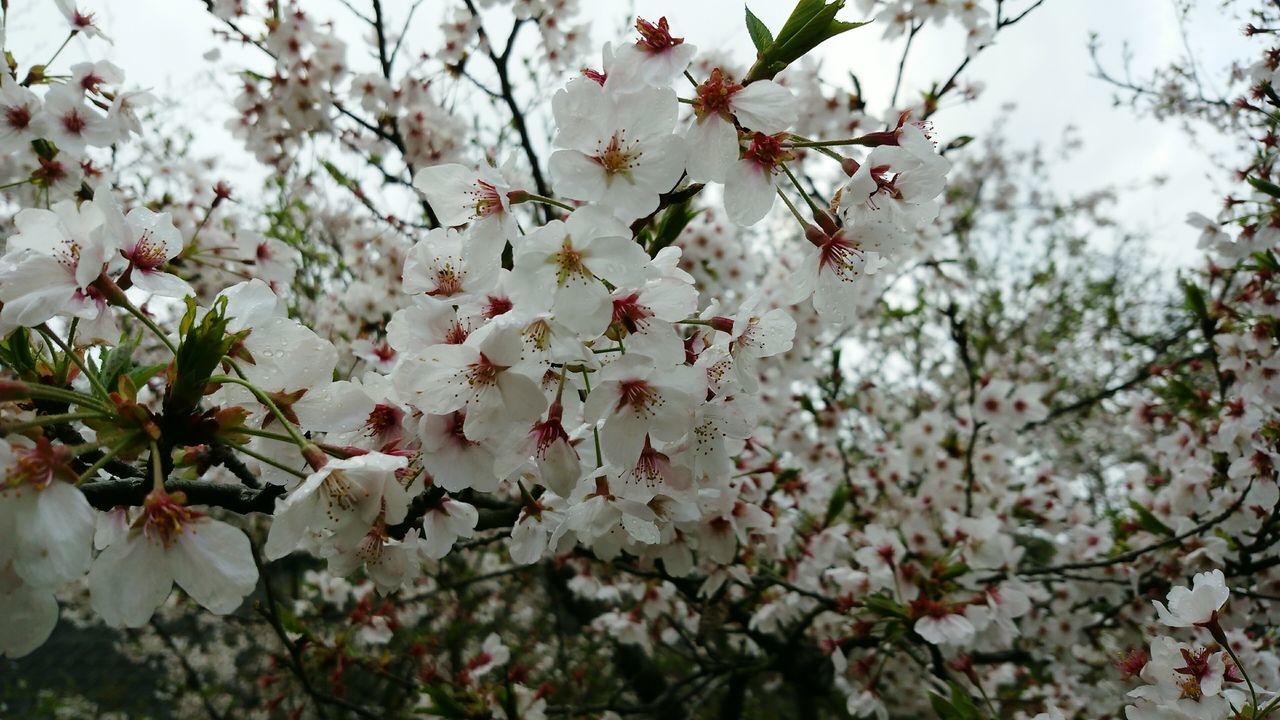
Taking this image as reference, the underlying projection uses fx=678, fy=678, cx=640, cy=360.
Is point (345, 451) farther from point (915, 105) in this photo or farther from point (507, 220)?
point (915, 105)

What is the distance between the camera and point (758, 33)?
1.19m

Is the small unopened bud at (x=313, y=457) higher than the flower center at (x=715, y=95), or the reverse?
the flower center at (x=715, y=95)

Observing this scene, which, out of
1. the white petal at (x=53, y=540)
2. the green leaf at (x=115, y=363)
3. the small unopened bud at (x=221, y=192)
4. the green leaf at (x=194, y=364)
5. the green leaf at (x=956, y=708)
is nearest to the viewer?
the white petal at (x=53, y=540)

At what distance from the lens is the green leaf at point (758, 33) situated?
1188 mm

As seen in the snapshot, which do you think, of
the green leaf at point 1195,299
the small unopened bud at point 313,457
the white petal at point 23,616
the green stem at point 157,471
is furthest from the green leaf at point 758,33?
the green leaf at point 1195,299

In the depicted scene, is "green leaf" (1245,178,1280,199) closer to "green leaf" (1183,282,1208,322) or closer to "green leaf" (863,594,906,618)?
"green leaf" (1183,282,1208,322)

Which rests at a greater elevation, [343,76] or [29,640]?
[343,76]

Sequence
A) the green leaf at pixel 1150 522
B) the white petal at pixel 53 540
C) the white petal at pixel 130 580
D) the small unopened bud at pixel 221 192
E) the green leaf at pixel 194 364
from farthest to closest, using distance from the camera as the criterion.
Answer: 1. the green leaf at pixel 1150 522
2. the small unopened bud at pixel 221 192
3. the green leaf at pixel 194 364
4. the white petal at pixel 130 580
5. the white petal at pixel 53 540

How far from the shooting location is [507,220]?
→ 1.18m

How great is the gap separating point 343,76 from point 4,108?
167 centimetres

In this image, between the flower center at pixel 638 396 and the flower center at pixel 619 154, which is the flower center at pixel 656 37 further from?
the flower center at pixel 638 396

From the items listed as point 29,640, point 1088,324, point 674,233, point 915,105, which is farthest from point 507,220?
point 1088,324

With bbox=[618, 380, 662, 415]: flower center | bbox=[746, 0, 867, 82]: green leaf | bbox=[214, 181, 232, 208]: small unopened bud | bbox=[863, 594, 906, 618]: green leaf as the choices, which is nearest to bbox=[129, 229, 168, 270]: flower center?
bbox=[618, 380, 662, 415]: flower center

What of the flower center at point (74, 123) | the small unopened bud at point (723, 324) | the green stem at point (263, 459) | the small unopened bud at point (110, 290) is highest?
the flower center at point (74, 123)
